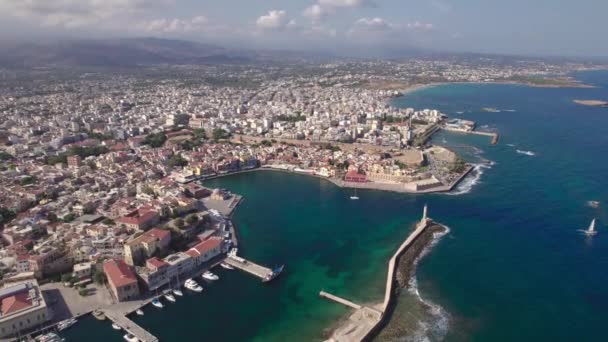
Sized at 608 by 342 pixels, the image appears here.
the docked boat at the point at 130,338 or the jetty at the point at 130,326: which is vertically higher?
the jetty at the point at 130,326

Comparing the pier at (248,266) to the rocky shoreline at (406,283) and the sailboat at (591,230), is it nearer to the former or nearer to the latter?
the rocky shoreline at (406,283)

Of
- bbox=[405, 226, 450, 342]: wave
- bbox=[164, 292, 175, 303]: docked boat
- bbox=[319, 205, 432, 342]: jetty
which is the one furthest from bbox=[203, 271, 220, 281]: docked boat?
bbox=[405, 226, 450, 342]: wave

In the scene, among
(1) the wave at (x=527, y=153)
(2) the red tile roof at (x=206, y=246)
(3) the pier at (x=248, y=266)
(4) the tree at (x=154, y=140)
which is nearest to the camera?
(3) the pier at (x=248, y=266)

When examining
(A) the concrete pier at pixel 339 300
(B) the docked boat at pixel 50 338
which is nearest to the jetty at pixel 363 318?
(A) the concrete pier at pixel 339 300

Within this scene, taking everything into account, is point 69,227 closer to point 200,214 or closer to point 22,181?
point 200,214

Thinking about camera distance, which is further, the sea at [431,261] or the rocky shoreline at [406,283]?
the sea at [431,261]

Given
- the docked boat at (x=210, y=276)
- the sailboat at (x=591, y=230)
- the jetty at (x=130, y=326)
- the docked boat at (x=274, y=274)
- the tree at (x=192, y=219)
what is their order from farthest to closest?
the tree at (x=192, y=219) → the sailboat at (x=591, y=230) → the docked boat at (x=210, y=276) → the docked boat at (x=274, y=274) → the jetty at (x=130, y=326)
